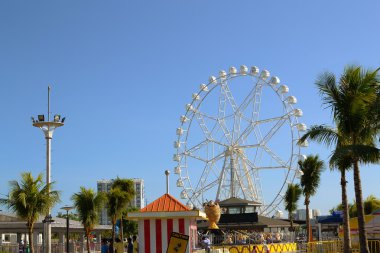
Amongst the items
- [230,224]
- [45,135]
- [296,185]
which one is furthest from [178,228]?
[296,185]

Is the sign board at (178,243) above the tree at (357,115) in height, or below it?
below

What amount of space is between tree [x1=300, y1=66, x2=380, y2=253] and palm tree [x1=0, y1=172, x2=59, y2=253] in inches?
544

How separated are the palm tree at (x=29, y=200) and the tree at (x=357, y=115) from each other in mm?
13808

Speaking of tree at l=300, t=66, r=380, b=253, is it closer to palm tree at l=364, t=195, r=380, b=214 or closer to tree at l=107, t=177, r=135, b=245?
Answer: tree at l=107, t=177, r=135, b=245

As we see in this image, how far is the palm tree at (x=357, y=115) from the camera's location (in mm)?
17891

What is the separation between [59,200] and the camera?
27.7 meters

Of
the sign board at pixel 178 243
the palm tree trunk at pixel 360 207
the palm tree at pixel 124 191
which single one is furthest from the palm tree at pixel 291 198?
the sign board at pixel 178 243

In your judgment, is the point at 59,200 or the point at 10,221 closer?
the point at 59,200

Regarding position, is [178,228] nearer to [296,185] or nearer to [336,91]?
[336,91]

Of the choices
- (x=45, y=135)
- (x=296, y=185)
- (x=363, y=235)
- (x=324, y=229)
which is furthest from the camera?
(x=324, y=229)

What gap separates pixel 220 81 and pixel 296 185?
12.6m

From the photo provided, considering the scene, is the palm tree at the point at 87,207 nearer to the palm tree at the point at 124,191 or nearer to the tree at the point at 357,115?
the palm tree at the point at 124,191

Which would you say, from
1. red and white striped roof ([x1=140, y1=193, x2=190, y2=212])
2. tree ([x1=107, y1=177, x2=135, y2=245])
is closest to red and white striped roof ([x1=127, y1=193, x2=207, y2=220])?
red and white striped roof ([x1=140, y1=193, x2=190, y2=212])

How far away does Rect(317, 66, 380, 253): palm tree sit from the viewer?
58.7ft
